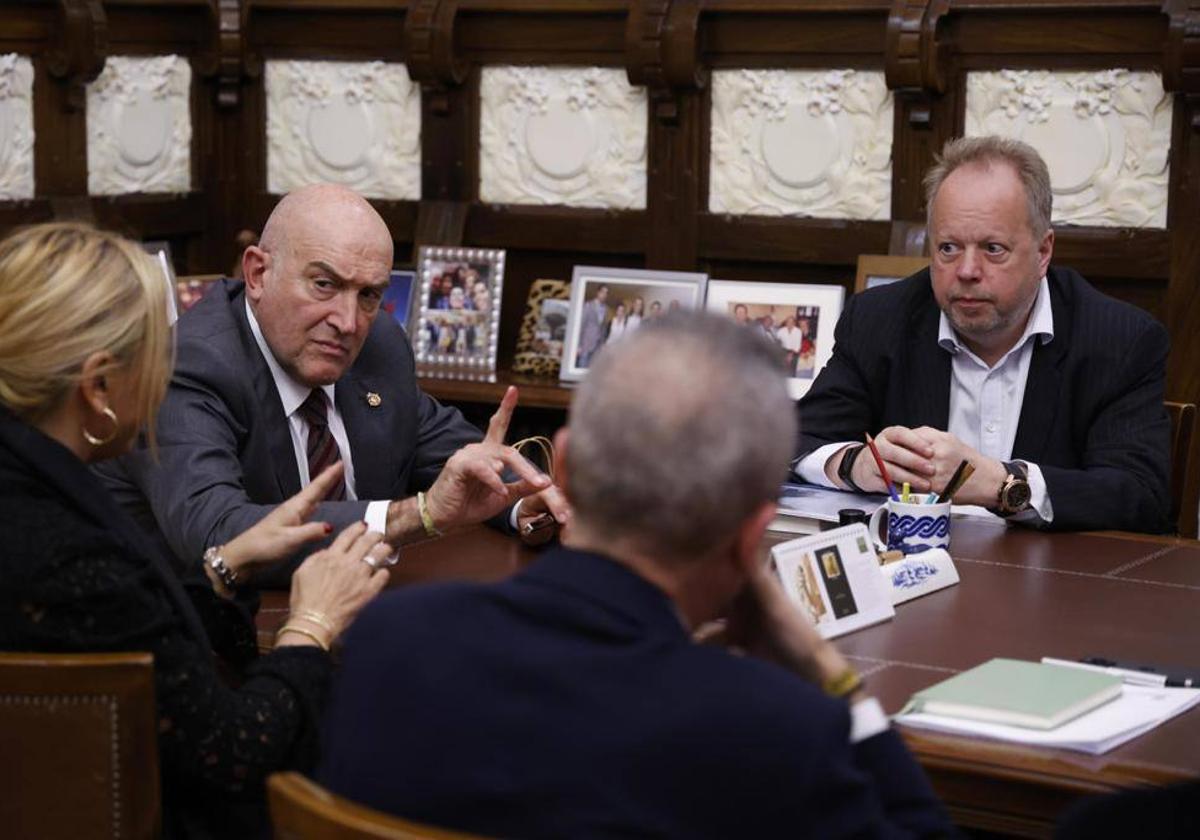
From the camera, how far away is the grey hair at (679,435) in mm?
1392

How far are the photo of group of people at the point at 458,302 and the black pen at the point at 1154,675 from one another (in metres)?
3.49

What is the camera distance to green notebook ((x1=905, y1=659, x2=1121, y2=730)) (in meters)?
1.93

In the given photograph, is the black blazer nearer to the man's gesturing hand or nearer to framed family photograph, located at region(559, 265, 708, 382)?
the man's gesturing hand

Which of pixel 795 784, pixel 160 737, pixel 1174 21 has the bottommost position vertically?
pixel 160 737

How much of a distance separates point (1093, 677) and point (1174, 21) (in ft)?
9.32

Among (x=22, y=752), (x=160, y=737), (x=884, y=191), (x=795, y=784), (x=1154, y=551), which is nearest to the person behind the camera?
(x=795, y=784)

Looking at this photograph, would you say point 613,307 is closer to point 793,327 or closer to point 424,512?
point 793,327

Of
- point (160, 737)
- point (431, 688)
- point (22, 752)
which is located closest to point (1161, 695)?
point (431, 688)

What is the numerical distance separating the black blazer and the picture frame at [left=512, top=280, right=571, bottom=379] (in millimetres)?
3242

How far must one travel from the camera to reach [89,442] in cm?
212

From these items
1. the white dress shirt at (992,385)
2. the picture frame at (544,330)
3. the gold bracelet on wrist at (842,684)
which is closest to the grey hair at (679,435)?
the gold bracelet on wrist at (842,684)

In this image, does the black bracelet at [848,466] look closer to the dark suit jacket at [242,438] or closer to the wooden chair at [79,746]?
the dark suit jacket at [242,438]

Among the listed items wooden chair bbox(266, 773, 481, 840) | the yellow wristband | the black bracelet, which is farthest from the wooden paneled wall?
wooden chair bbox(266, 773, 481, 840)

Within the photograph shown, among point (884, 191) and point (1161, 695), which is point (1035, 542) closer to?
point (1161, 695)
